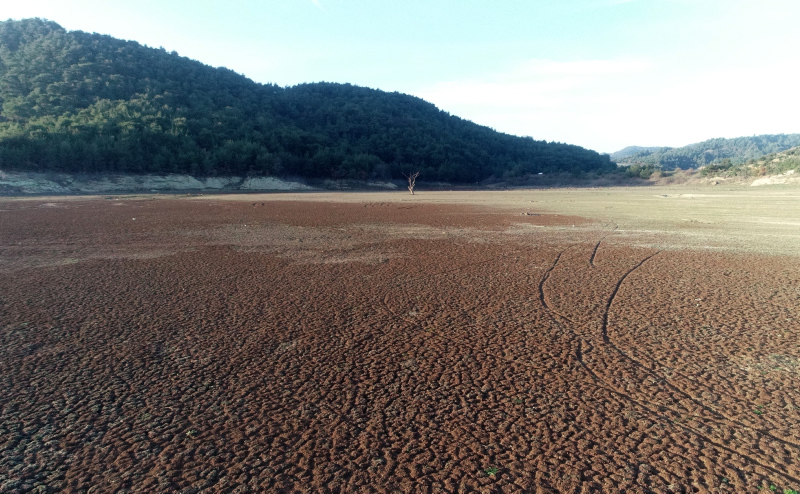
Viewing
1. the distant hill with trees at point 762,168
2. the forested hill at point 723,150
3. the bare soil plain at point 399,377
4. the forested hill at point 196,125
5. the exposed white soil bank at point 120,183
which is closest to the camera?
the bare soil plain at point 399,377

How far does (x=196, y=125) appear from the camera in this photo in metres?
58.7

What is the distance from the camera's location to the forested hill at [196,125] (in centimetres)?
4612

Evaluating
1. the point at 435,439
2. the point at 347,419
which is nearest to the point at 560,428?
the point at 435,439

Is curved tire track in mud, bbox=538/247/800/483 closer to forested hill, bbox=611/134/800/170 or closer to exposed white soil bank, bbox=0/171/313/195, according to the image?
exposed white soil bank, bbox=0/171/313/195

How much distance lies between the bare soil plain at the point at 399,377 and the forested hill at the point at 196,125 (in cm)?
4528

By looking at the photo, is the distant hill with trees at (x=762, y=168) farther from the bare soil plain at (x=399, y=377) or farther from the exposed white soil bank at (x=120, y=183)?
the exposed white soil bank at (x=120, y=183)

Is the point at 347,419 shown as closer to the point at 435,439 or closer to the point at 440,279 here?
the point at 435,439

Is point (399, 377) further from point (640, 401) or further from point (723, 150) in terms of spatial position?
point (723, 150)

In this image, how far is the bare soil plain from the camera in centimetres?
254

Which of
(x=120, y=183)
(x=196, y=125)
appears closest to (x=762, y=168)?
(x=120, y=183)

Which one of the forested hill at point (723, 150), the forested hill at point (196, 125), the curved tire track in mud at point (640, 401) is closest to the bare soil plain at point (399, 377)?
the curved tire track in mud at point (640, 401)

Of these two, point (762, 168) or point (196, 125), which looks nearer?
point (762, 168)

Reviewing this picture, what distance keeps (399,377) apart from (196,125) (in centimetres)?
6390

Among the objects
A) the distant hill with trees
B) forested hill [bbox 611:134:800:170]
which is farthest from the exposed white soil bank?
forested hill [bbox 611:134:800:170]
